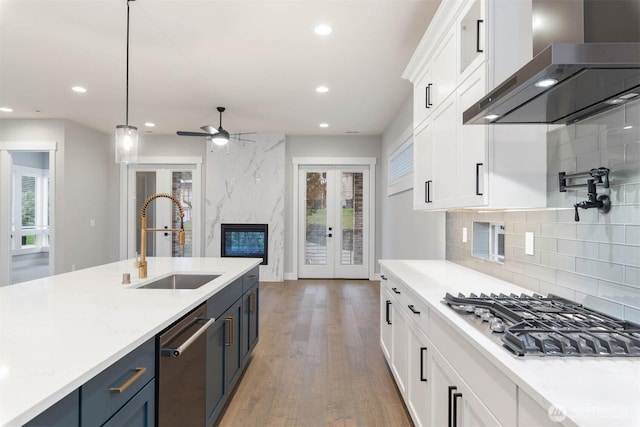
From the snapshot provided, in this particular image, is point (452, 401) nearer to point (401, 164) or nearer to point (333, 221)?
point (401, 164)

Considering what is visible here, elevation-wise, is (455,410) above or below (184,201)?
below

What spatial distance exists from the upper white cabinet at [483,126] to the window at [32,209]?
932 centimetres

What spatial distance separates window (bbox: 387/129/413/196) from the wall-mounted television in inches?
100

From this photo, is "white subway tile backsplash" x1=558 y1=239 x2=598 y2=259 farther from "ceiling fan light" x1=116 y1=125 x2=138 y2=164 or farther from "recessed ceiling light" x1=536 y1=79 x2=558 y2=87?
"ceiling fan light" x1=116 y1=125 x2=138 y2=164

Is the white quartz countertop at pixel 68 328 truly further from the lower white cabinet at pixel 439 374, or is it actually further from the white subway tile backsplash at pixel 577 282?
the white subway tile backsplash at pixel 577 282

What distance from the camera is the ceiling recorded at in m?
2.73

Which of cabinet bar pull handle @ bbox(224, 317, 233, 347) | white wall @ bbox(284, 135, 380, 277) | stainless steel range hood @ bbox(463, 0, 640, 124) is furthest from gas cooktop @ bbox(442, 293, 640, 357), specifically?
white wall @ bbox(284, 135, 380, 277)

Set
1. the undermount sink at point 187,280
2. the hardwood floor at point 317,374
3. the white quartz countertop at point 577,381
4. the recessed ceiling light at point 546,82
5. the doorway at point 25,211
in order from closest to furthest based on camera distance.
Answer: the white quartz countertop at point 577,381, the recessed ceiling light at point 546,82, the hardwood floor at point 317,374, the undermount sink at point 187,280, the doorway at point 25,211

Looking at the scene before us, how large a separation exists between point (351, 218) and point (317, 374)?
14.3 feet

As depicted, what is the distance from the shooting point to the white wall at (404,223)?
3.57m

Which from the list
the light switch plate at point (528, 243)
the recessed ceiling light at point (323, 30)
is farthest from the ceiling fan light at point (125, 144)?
the light switch plate at point (528, 243)

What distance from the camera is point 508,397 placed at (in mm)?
975

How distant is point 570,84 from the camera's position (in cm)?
117

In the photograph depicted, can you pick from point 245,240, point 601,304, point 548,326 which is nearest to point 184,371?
point 548,326
